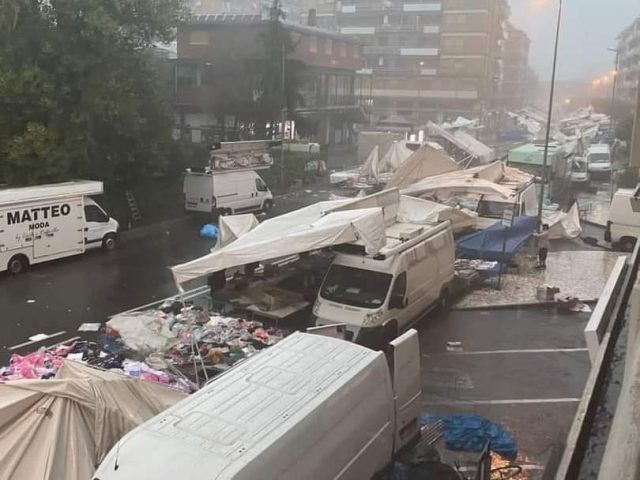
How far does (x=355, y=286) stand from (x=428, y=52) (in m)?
43.9

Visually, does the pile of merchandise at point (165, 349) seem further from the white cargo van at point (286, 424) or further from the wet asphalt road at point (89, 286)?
the white cargo van at point (286, 424)

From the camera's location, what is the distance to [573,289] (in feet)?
49.8

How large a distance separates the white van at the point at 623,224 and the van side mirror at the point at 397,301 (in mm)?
11401

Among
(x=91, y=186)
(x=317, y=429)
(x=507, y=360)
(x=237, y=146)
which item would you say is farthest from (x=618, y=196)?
(x=317, y=429)

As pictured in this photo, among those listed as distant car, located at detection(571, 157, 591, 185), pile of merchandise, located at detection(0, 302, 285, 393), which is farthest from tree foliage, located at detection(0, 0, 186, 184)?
distant car, located at detection(571, 157, 591, 185)

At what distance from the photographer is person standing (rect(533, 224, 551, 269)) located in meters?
17.3

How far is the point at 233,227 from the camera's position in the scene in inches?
536

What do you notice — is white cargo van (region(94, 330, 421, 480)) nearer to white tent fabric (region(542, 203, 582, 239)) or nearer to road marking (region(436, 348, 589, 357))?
road marking (region(436, 348, 589, 357))

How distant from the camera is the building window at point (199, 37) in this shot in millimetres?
38500

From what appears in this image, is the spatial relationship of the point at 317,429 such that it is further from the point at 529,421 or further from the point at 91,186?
the point at 91,186

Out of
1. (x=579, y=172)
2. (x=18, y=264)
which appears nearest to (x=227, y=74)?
(x=579, y=172)

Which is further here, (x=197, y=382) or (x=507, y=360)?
(x=507, y=360)

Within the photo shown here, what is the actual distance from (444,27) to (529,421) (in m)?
45.7

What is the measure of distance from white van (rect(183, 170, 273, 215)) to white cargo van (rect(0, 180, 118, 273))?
5.45 m
